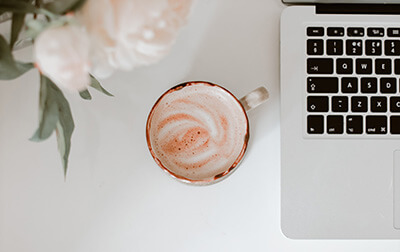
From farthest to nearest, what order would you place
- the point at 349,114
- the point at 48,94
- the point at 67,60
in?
the point at 349,114 → the point at 48,94 → the point at 67,60

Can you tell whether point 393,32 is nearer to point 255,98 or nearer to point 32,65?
point 255,98

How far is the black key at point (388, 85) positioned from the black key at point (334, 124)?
2.4 inches

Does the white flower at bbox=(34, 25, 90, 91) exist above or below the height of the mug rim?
above

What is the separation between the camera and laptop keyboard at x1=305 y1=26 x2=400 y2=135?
0.56 m

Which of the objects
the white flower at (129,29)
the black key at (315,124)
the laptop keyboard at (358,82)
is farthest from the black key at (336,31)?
the white flower at (129,29)

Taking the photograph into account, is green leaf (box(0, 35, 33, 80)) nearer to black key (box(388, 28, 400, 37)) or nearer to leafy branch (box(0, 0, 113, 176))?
leafy branch (box(0, 0, 113, 176))

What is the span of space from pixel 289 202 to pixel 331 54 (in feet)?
0.60

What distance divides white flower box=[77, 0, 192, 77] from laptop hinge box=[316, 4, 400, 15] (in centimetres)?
29

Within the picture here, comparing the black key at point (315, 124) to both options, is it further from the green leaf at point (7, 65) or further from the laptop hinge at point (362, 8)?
the green leaf at point (7, 65)

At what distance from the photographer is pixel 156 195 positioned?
610 mm

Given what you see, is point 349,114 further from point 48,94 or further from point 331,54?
point 48,94

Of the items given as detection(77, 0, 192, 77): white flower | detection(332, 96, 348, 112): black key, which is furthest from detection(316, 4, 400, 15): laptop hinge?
detection(77, 0, 192, 77): white flower

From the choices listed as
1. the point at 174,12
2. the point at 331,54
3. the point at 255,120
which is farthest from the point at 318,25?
the point at 174,12

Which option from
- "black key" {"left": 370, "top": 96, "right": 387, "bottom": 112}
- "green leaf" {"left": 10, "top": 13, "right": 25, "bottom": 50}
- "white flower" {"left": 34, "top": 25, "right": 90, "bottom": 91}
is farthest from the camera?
"black key" {"left": 370, "top": 96, "right": 387, "bottom": 112}
